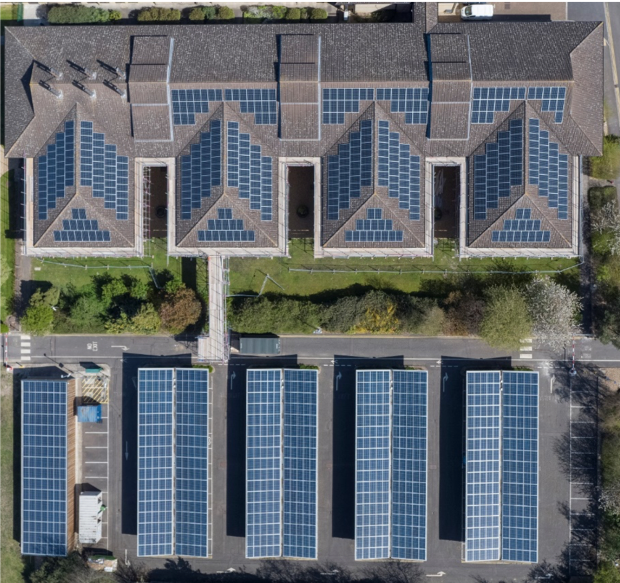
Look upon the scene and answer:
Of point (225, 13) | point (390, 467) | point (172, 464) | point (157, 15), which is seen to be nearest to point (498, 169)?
point (390, 467)

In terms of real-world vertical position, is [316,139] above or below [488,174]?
above

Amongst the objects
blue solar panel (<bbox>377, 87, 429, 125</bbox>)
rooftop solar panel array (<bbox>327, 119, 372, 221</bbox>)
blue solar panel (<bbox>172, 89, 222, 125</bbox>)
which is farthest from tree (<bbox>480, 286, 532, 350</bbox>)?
blue solar panel (<bbox>172, 89, 222, 125</bbox>)

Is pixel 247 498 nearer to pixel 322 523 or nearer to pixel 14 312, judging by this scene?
pixel 322 523

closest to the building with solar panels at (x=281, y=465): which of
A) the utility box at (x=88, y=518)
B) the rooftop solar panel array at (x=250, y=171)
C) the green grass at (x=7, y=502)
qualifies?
the utility box at (x=88, y=518)

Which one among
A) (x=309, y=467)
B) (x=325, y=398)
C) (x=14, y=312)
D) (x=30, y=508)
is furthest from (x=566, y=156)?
(x=30, y=508)

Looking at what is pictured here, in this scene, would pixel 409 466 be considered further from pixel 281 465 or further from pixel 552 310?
pixel 552 310
